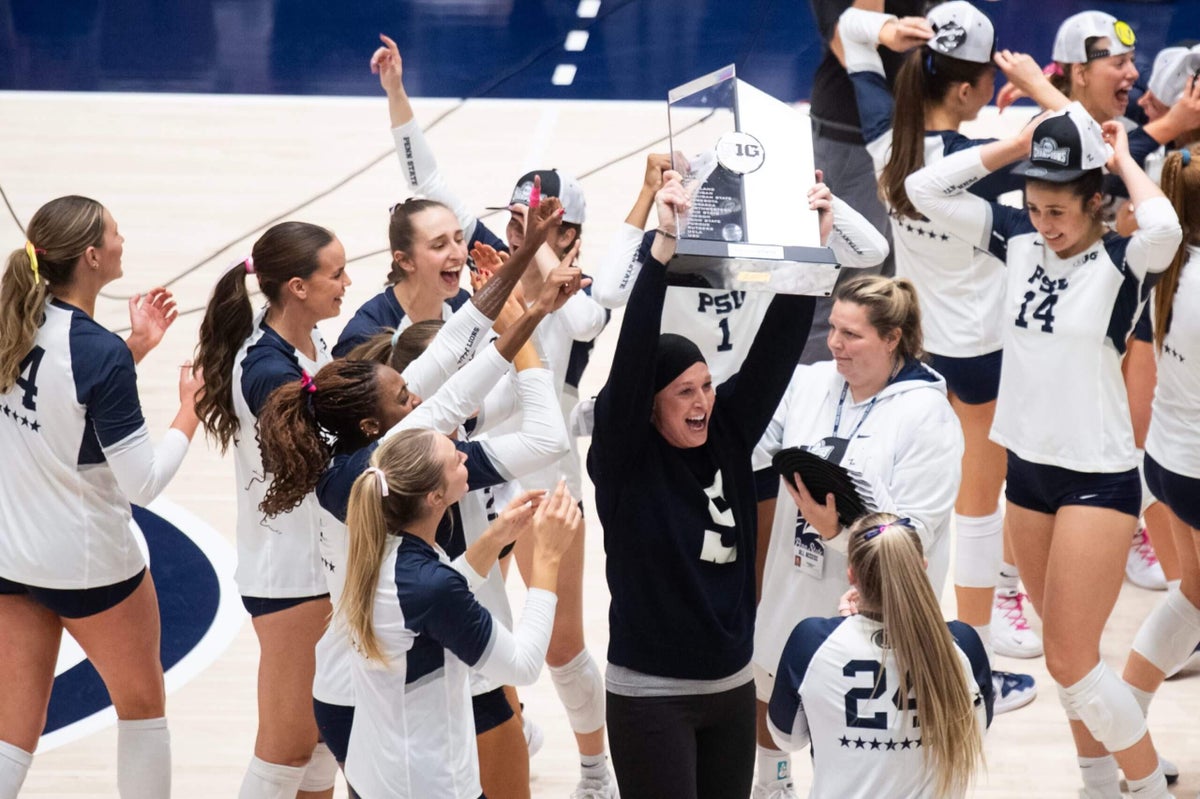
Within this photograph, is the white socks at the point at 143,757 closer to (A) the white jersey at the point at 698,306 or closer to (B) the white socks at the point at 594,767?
(B) the white socks at the point at 594,767

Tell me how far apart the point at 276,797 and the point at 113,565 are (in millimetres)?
733

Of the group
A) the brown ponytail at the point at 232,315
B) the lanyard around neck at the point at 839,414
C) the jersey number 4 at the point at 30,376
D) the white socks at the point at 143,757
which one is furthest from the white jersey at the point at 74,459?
the lanyard around neck at the point at 839,414

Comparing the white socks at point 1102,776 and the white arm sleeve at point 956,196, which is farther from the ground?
the white arm sleeve at point 956,196

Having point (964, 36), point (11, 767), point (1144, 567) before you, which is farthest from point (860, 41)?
point (11, 767)

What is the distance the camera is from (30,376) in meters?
3.86

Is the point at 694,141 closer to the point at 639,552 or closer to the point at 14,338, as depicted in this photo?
the point at 639,552

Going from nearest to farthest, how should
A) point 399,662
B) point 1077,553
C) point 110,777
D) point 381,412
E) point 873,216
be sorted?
point 399,662 → point 381,412 → point 1077,553 → point 110,777 → point 873,216

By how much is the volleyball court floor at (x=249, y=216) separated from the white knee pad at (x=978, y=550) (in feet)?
1.43

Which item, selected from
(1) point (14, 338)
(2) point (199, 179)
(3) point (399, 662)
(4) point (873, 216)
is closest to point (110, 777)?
(1) point (14, 338)

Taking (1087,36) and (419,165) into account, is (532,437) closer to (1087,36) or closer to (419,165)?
(419,165)

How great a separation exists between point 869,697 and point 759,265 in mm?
960

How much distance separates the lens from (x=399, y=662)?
320 centimetres

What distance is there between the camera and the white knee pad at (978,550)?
527cm

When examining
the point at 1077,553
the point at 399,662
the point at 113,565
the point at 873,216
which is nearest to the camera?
the point at 399,662
